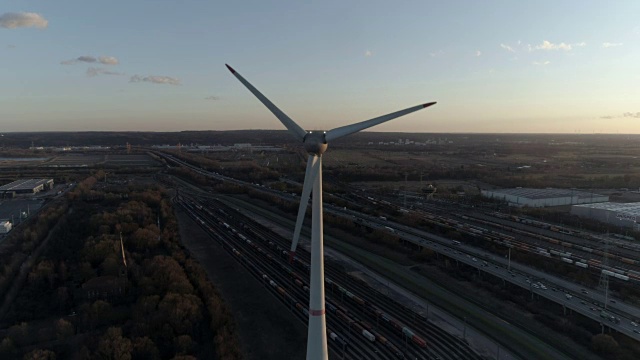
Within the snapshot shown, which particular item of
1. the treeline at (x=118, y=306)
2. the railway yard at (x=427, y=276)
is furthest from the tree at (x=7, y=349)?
the railway yard at (x=427, y=276)

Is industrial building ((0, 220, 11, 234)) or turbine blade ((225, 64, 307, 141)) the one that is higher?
turbine blade ((225, 64, 307, 141))

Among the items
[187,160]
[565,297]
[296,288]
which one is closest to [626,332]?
[565,297]

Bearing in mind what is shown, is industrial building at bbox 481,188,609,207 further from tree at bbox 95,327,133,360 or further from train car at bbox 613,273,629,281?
tree at bbox 95,327,133,360

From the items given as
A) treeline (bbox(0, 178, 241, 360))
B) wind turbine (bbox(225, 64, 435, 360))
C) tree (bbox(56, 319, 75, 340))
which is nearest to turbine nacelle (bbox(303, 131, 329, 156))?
wind turbine (bbox(225, 64, 435, 360))

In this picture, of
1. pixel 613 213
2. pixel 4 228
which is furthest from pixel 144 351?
pixel 613 213

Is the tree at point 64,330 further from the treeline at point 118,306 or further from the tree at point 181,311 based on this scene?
the tree at point 181,311

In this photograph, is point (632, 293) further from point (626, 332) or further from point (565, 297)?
point (626, 332)

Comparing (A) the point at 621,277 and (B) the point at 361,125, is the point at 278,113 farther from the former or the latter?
(A) the point at 621,277
